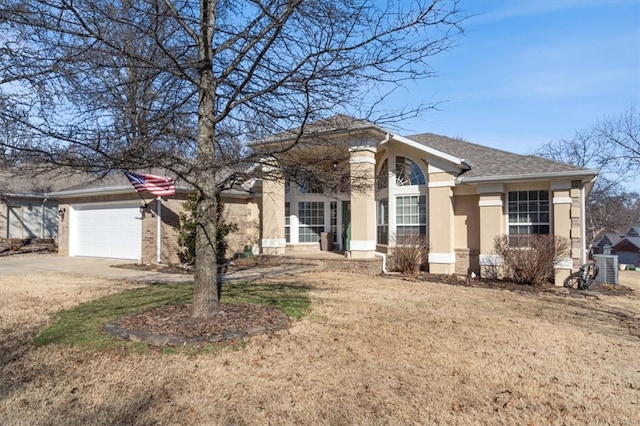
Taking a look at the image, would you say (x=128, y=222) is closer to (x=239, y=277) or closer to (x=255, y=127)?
(x=239, y=277)

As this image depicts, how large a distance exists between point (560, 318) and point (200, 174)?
702 cm

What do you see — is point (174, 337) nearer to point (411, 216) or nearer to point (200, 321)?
point (200, 321)

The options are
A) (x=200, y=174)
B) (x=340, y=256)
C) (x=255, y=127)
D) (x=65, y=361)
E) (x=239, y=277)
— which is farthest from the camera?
(x=340, y=256)

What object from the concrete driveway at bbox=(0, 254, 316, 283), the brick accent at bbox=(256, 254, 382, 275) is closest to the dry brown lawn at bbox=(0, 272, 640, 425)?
the concrete driveway at bbox=(0, 254, 316, 283)

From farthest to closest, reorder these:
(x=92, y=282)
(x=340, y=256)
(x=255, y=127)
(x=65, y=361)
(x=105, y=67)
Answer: (x=340, y=256)
(x=92, y=282)
(x=255, y=127)
(x=105, y=67)
(x=65, y=361)

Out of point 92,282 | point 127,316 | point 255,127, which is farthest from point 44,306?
point 255,127

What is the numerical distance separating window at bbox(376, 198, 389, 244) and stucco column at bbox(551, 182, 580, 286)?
211 inches

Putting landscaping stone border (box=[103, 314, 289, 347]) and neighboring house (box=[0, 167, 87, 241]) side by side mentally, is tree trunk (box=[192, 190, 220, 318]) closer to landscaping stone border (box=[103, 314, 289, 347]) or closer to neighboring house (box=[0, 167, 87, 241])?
landscaping stone border (box=[103, 314, 289, 347])

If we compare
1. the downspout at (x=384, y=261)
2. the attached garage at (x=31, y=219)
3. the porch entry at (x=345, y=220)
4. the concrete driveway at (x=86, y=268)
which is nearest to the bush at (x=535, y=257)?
the downspout at (x=384, y=261)

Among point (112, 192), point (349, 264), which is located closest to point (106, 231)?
point (112, 192)

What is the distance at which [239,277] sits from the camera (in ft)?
40.9

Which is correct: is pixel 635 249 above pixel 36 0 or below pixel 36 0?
below

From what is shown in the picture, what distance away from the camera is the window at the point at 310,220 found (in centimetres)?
1856

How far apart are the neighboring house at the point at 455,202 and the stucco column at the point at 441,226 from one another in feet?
0.10
